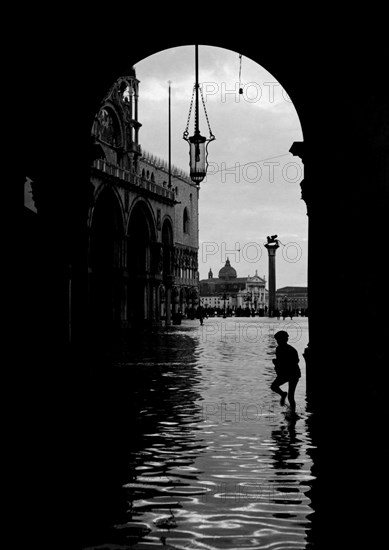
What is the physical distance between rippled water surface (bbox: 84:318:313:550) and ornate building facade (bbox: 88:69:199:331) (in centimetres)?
2864

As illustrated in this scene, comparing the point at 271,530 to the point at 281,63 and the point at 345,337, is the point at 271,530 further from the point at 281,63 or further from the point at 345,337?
the point at 281,63

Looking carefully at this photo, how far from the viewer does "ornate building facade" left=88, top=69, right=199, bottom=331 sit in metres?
44.5

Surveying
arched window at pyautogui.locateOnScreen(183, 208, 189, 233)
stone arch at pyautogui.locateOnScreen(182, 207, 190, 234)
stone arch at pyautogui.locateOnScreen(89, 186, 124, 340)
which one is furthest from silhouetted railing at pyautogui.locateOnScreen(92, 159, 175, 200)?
arched window at pyautogui.locateOnScreen(183, 208, 189, 233)

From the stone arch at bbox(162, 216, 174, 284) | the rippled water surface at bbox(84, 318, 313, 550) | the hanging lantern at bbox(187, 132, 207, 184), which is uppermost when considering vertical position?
the stone arch at bbox(162, 216, 174, 284)

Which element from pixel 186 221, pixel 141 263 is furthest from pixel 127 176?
pixel 186 221

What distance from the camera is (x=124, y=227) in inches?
1802

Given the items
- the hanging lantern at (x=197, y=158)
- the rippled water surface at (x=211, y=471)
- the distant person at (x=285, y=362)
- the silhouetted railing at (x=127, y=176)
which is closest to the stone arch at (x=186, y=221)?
the silhouetted railing at (x=127, y=176)

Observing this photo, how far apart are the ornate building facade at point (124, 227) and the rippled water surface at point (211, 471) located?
28640mm

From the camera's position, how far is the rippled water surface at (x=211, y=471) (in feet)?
15.2

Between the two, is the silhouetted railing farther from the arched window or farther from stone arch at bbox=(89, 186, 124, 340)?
the arched window

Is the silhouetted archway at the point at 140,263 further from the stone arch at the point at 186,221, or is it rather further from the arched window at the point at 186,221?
the arched window at the point at 186,221

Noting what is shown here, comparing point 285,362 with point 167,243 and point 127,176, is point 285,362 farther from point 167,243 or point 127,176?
point 167,243

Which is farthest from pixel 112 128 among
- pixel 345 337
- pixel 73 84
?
pixel 345 337

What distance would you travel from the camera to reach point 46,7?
10.5 meters
